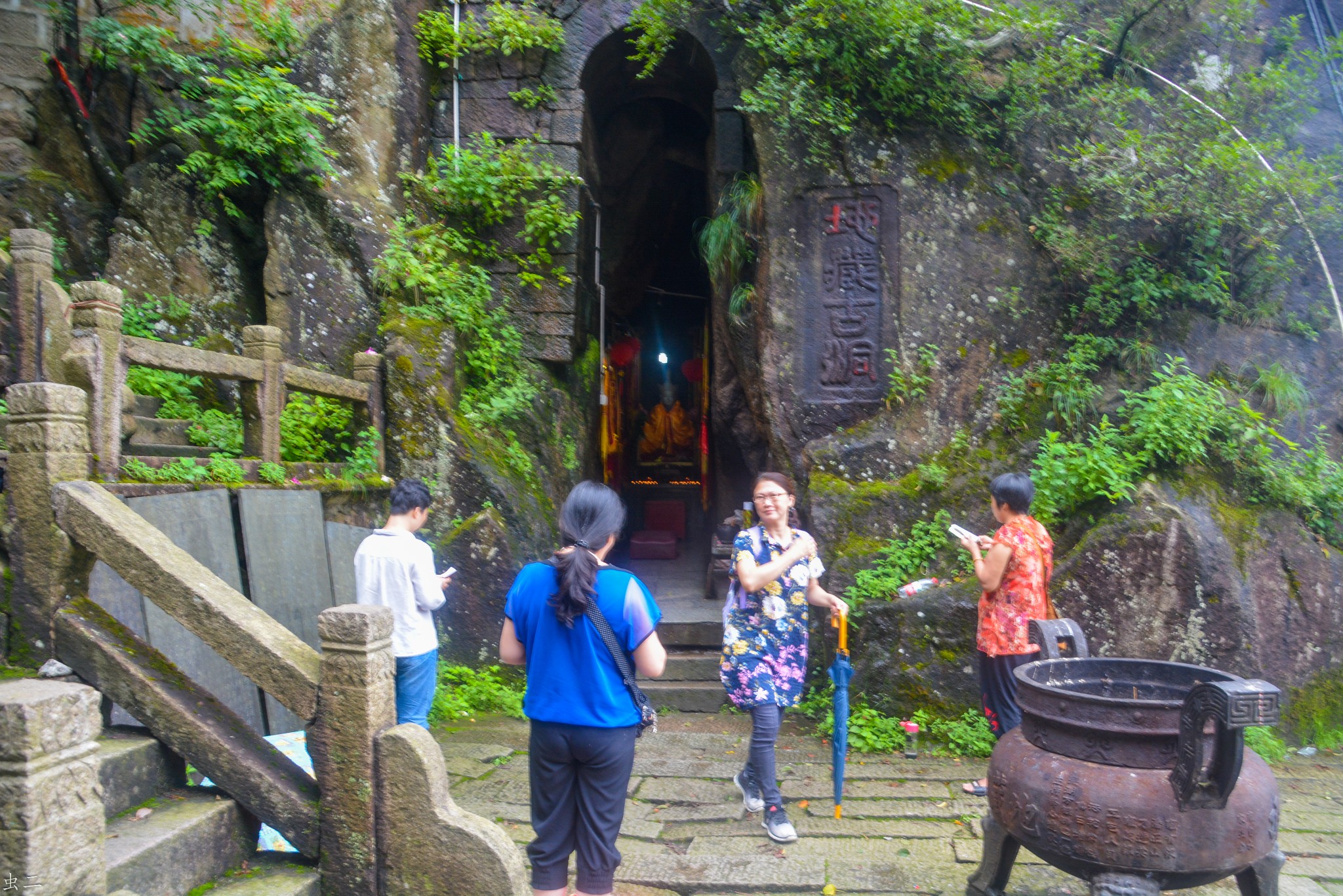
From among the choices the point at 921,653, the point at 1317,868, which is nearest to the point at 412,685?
the point at 921,653

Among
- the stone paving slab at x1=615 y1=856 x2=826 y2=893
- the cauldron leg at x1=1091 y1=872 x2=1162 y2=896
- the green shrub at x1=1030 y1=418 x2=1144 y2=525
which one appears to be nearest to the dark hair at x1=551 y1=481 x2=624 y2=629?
the stone paving slab at x1=615 y1=856 x2=826 y2=893

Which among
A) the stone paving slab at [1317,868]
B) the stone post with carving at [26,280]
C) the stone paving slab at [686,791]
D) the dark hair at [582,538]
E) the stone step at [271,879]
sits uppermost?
the stone post with carving at [26,280]

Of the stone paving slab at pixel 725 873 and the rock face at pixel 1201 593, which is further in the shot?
the rock face at pixel 1201 593

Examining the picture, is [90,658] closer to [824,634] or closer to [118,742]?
[118,742]

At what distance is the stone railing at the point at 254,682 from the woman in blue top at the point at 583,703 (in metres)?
0.25

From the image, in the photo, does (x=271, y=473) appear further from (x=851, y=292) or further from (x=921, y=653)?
(x=851, y=292)

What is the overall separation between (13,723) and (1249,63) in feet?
33.3

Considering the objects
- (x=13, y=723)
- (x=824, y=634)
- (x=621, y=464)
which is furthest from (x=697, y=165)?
(x=13, y=723)

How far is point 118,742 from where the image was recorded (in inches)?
127

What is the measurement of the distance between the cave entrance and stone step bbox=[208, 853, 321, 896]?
5.60 meters

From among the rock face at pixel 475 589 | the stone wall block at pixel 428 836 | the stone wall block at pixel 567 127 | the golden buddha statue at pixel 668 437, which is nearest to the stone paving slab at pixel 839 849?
the stone wall block at pixel 428 836

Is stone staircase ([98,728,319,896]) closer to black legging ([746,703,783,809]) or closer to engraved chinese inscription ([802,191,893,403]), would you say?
black legging ([746,703,783,809])

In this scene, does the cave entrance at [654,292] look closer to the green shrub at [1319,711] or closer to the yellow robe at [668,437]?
the yellow robe at [668,437]

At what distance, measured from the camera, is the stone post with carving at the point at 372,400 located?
6551 millimetres
